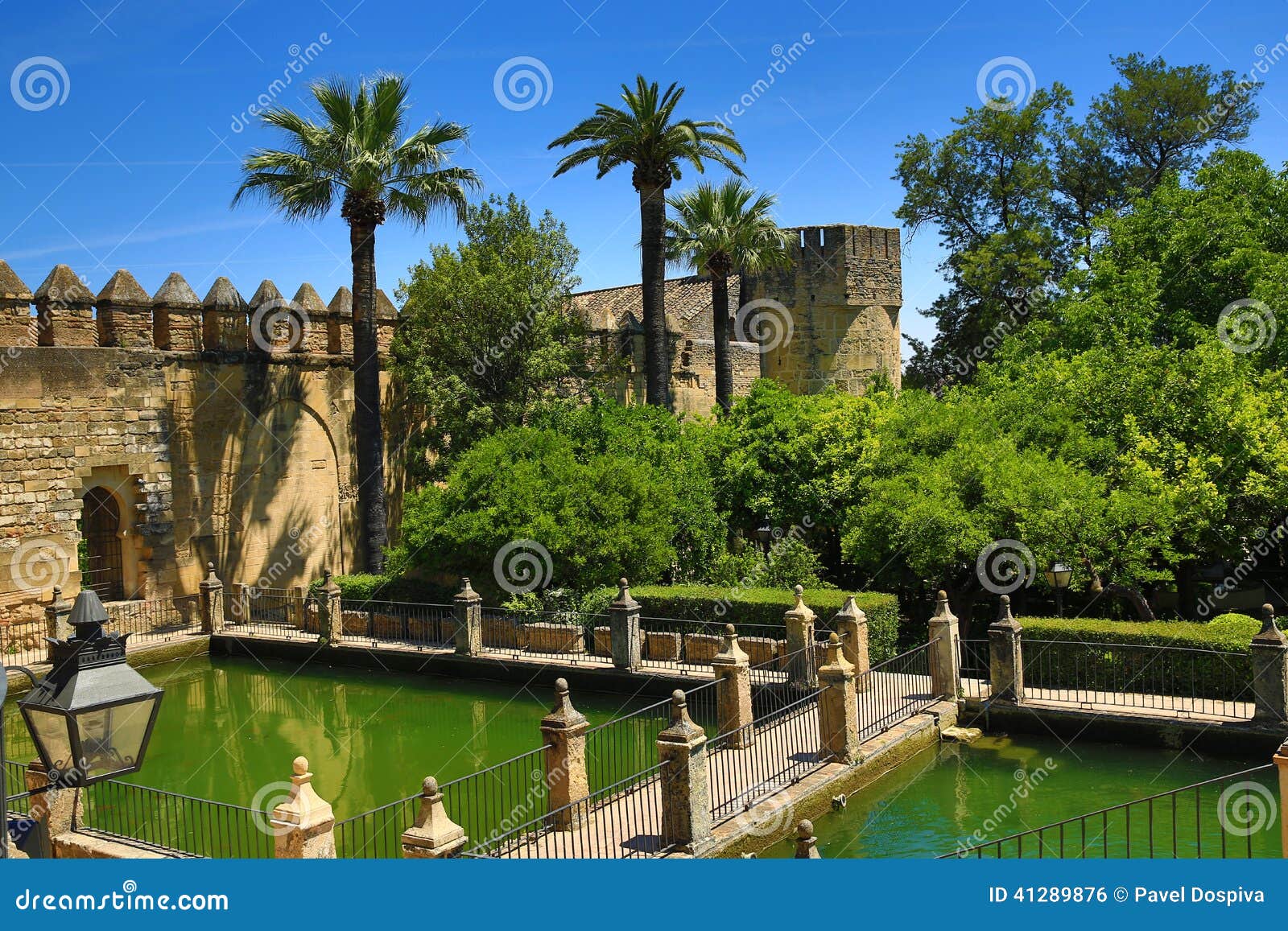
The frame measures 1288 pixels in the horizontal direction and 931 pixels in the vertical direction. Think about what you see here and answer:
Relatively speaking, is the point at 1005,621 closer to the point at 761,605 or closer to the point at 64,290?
the point at 761,605

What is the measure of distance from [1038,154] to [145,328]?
20.4 meters

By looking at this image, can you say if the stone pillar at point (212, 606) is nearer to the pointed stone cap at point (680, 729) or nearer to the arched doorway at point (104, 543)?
the arched doorway at point (104, 543)

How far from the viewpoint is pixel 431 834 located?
850cm

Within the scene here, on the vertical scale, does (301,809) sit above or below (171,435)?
below

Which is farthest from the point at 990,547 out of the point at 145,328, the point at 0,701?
the point at 145,328

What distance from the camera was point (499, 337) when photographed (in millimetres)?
23875

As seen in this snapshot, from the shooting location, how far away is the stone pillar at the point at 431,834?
8477 mm

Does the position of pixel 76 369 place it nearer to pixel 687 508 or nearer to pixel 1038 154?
pixel 687 508

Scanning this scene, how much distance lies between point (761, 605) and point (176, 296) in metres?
12.9
